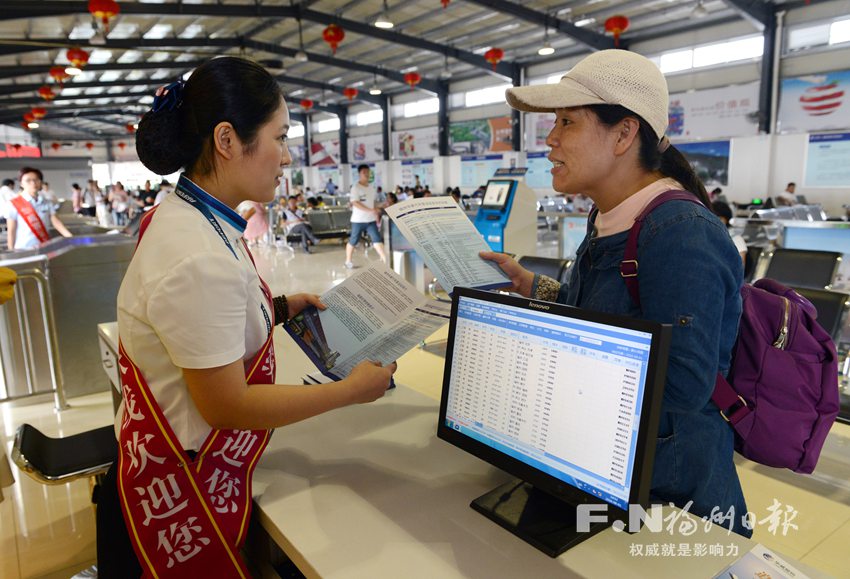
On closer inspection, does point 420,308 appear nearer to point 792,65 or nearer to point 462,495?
point 462,495

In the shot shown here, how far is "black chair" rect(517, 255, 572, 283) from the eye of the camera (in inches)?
127

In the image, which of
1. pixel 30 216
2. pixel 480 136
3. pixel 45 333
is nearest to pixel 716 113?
pixel 480 136

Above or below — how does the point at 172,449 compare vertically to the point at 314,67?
below

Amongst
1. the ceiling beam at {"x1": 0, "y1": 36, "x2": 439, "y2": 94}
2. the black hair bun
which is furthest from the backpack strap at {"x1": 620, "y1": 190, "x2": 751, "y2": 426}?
the ceiling beam at {"x1": 0, "y1": 36, "x2": 439, "y2": 94}

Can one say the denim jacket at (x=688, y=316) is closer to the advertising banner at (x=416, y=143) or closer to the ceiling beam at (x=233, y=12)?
the ceiling beam at (x=233, y=12)

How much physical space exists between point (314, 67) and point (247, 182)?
18670 mm

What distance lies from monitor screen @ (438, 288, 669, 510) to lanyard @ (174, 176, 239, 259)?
454 mm

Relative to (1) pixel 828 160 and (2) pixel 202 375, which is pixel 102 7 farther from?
(1) pixel 828 160

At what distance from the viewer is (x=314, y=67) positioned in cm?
1830

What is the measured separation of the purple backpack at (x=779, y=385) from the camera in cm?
114

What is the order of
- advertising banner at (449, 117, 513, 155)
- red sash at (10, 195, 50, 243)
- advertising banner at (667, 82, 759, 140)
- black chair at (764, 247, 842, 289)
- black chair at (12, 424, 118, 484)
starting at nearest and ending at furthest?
black chair at (12, 424, 118, 484) < black chair at (764, 247, 842, 289) < red sash at (10, 195, 50, 243) < advertising banner at (667, 82, 759, 140) < advertising banner at (449, 117, 513, 155)

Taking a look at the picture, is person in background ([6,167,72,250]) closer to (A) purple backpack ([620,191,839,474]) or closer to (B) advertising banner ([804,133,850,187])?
(A) purple backpack ([620,191,839,474])

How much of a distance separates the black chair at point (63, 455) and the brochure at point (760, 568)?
1571 millimetres

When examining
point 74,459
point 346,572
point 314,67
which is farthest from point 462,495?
point 314,67
